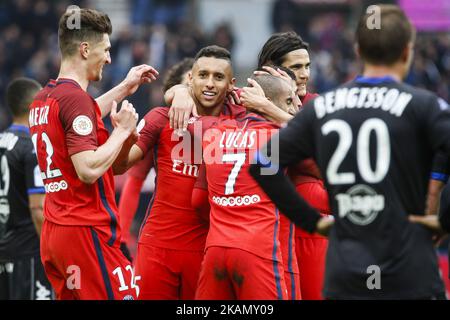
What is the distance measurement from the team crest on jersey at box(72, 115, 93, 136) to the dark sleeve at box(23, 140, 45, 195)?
241cm

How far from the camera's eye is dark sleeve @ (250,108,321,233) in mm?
4941

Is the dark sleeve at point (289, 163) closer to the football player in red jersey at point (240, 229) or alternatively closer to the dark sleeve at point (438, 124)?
the dark sleeve at point (438, 124)

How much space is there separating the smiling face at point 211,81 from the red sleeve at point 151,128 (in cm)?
36

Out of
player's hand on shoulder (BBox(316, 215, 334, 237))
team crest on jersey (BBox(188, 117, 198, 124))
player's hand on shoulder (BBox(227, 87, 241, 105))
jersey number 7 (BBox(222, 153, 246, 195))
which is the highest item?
player's hand on shoulder (BBox(227, 87, 241, 105))

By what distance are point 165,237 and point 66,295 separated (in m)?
1.21

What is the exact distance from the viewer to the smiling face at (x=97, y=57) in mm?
6430

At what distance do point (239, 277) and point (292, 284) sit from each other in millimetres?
647

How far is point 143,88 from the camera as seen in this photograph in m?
18.7

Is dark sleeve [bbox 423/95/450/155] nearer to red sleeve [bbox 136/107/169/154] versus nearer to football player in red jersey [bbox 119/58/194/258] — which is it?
red sleeve [bbox 136/107/169/154]

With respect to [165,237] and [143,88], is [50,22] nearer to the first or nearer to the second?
[143,88]

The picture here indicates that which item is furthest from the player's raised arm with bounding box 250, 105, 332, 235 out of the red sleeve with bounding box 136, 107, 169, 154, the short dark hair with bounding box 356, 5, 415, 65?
the red sleeve with bounding box 136, 107, 169, 154

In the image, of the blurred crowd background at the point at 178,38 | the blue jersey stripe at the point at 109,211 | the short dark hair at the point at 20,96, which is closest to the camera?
the blue jersey stripe at the point at 109,211

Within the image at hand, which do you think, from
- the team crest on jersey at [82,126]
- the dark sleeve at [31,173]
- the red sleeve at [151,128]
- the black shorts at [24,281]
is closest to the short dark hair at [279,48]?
the red sleeve at [151,128]
